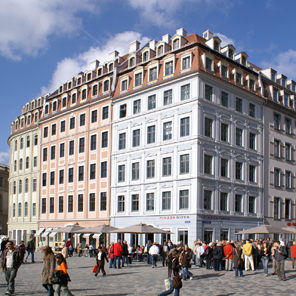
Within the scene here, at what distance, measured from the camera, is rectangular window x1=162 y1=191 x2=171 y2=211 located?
132ft

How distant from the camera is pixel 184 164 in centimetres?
3928

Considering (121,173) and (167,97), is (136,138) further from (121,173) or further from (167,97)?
(167,97)

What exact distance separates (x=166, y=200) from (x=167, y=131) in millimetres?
6237

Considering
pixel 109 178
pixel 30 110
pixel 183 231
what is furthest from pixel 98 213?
pixel 30 110

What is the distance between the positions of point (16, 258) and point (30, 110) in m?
49.5

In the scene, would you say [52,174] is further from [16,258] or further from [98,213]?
[16,258]

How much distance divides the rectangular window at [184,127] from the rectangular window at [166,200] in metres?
5.37

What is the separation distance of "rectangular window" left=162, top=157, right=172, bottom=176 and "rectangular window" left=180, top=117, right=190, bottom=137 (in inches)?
102

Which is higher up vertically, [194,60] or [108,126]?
[194,60]

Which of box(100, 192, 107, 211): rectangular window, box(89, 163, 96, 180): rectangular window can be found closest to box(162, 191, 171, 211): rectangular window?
box(100, 192, 107, 211): rectangular window

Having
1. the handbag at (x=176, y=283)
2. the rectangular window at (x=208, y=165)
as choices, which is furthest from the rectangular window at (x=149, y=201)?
the handbag at (x=176, y=283)

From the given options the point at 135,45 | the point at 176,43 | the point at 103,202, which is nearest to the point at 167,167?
the point at 103,202

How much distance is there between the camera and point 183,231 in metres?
38.3

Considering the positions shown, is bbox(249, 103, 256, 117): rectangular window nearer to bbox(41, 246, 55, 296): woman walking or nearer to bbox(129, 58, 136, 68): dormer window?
bbox(129, 58, 136, 68): dormer window
